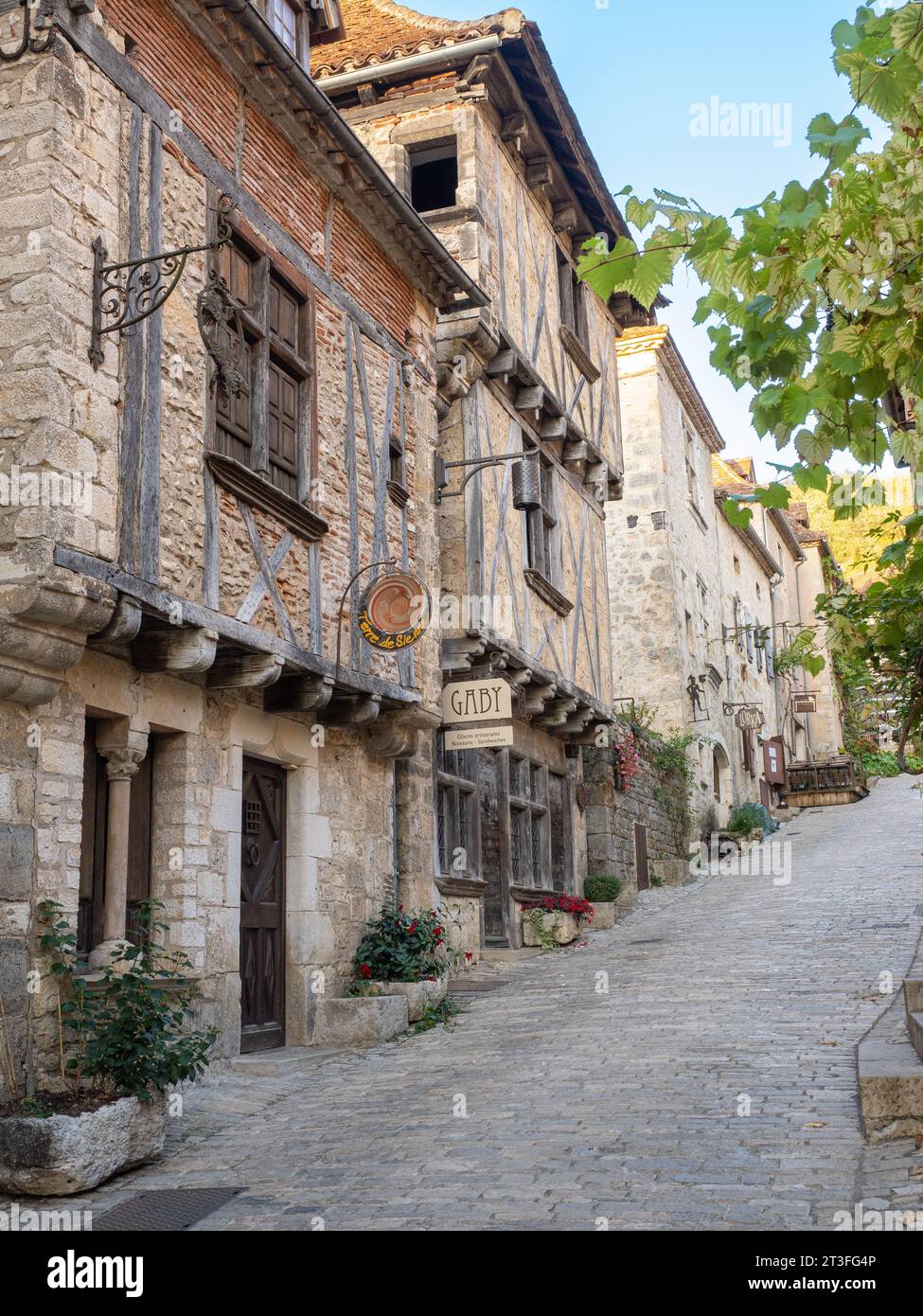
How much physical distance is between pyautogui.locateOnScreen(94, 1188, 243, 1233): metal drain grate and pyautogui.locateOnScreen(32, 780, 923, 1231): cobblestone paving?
0.33ft

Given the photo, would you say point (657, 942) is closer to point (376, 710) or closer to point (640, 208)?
point (376, 710)

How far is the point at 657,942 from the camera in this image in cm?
1195

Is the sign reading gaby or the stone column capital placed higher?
the sign reading gaby

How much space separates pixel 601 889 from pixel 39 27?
35.4 feet

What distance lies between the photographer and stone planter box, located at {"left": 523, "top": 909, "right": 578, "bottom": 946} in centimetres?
1266

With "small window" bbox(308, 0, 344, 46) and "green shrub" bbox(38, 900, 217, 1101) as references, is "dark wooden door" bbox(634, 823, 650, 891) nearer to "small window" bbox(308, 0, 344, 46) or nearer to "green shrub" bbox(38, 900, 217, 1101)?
"small window" bbox(308, 0, 344, 46)

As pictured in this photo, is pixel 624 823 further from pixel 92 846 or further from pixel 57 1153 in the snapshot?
pixel 57 1153

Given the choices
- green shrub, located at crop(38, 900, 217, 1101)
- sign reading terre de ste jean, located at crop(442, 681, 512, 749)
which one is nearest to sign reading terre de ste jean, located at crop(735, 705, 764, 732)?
sign reading terre de ste jean, located at crop(442, 681, 512, 749)

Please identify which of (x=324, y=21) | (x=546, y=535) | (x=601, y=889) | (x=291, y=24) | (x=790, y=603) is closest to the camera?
(x=291, y=24)

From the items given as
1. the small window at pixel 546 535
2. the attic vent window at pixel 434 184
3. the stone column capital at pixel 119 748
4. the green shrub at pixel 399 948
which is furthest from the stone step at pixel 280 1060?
the attic vent window at pixel 434 184

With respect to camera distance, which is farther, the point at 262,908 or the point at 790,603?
the point at 790,603

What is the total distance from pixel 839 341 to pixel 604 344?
12.5 metres

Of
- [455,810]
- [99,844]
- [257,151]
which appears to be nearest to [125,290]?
[257,151]

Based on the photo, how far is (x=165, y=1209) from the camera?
471 centimetres
